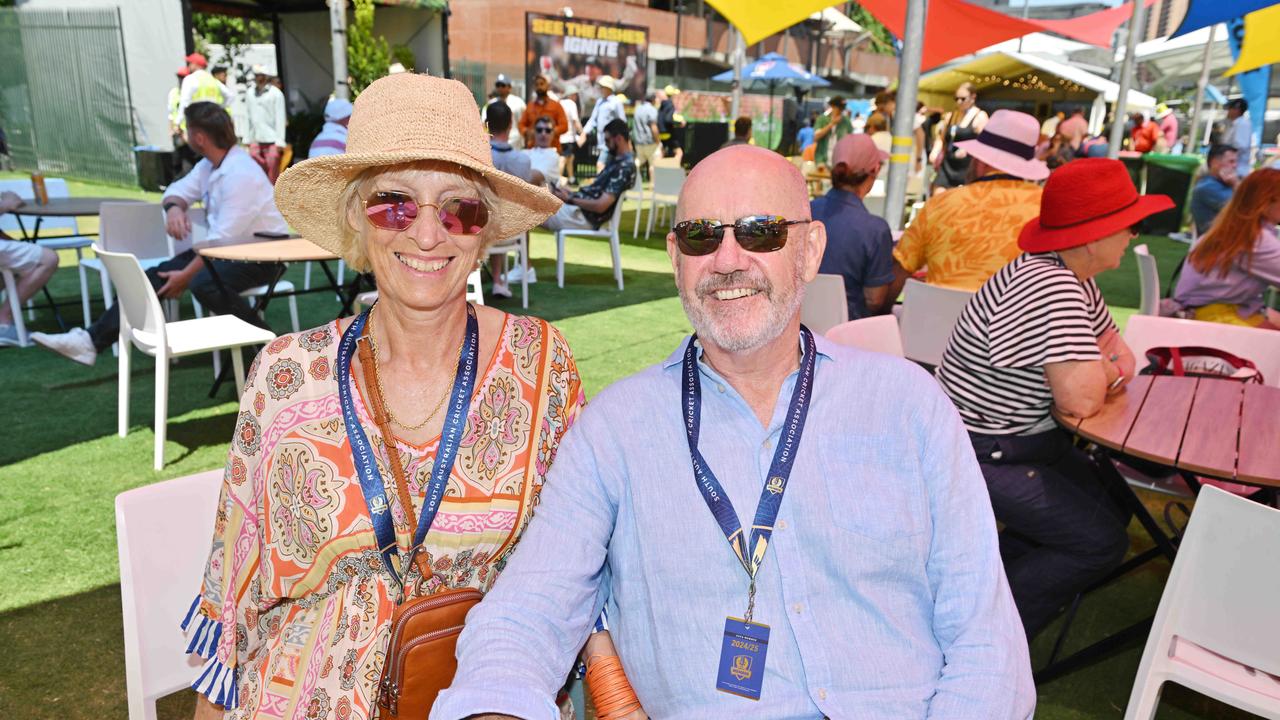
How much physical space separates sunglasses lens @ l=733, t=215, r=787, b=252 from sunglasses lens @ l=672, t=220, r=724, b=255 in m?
0.04

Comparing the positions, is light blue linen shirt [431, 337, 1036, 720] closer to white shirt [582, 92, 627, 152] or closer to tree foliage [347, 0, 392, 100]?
white shirt [582, 92, 627, 152]

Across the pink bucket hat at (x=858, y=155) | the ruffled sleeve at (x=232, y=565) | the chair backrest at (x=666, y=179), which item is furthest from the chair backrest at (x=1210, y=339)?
the chair backrest at (x=666, y=179)

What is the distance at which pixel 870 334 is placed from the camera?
3377mm

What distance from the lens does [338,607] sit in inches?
67.6

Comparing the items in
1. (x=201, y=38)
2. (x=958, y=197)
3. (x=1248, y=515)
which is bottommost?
(x=1248, y=515)

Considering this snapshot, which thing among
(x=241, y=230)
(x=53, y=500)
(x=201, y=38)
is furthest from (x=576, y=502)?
(x=201, y=38)

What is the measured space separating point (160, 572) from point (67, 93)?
1910 cm

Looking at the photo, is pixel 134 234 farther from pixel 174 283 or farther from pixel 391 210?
pixel 391 210

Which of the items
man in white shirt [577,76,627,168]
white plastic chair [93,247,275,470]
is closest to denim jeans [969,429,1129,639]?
white plastic chair [93,247,275,470]

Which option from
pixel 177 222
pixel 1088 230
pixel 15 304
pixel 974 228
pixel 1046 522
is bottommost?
pixel 15 304

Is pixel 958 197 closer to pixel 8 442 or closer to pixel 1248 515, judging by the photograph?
pixel 1248 515

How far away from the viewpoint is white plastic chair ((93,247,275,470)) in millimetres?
4453

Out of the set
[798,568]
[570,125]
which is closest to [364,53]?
[570,125]

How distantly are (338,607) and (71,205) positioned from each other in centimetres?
720
